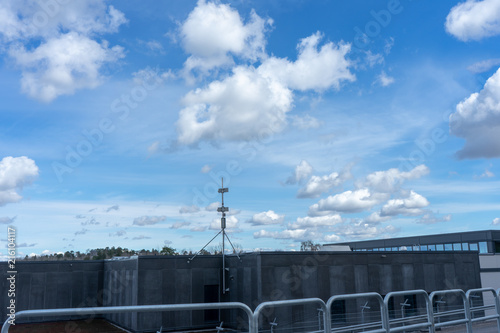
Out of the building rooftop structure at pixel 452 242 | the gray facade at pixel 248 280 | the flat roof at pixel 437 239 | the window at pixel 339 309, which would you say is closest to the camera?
the window at pixel 339 309

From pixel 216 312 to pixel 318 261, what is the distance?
6.69 metres

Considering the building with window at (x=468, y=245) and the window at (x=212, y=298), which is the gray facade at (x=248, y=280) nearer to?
the window at (x=212, y=298)

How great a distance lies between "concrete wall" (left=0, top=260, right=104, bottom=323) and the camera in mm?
27234

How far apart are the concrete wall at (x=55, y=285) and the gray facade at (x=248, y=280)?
0.06 m

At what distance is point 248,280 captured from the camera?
22328 millimetres

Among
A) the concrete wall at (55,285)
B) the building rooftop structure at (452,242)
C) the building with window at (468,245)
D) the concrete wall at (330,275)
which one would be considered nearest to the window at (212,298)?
the concrete wall at (330,275)

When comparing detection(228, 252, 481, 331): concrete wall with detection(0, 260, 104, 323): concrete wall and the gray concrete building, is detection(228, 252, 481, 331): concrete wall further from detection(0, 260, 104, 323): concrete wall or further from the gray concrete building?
detection(0, 260, 104, 323): concrete wall

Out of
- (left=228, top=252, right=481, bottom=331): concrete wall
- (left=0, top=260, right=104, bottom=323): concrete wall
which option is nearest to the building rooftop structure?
(left=228, top=252, right=481, bottom=331): concrete wall

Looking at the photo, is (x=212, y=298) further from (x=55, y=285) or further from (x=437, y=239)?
(x=437, y=239)

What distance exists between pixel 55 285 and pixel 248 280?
14.0 meters

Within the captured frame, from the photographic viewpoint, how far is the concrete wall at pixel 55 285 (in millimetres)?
27234

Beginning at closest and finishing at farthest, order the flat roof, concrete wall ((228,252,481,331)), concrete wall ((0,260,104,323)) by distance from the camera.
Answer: concrete wall ((228,252,481,331)) < concrete wall ((0,260,104,323)) < the flat roof

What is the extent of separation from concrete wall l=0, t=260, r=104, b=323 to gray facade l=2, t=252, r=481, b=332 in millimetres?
61

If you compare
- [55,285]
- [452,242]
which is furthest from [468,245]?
[55,285]
